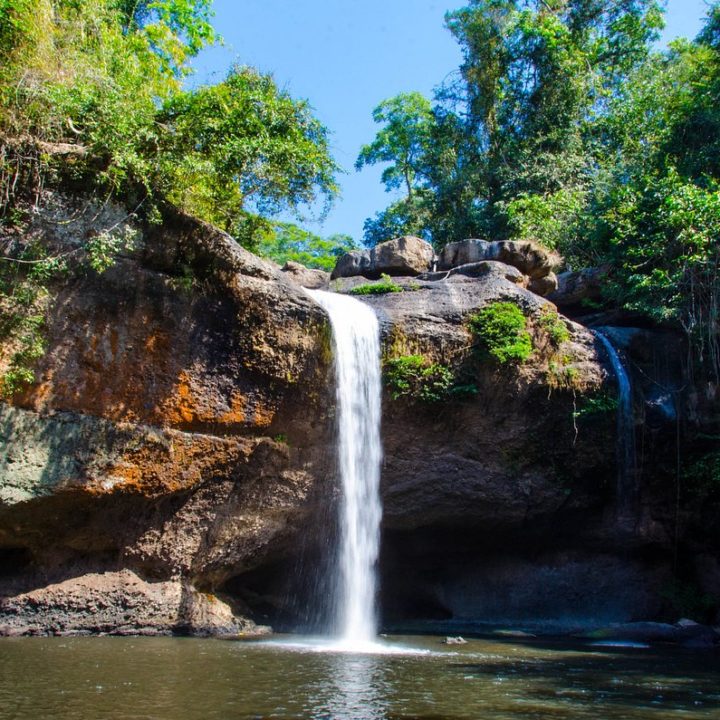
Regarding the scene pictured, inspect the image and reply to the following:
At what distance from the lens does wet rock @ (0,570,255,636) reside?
32.5 feet

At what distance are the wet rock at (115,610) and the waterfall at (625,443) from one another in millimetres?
7860

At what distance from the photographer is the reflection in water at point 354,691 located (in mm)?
4883

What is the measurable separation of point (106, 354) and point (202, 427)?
186cm

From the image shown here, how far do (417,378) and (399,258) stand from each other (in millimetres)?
4482

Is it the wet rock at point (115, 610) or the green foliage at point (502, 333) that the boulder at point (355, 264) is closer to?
the green foliage at point (502, 333)

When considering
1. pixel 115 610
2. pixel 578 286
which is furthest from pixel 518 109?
pixel 115 610

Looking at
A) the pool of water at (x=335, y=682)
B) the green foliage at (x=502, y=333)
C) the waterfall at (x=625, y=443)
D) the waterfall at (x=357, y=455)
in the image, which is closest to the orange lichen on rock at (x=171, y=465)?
the waterfall at (x=357, y=455)

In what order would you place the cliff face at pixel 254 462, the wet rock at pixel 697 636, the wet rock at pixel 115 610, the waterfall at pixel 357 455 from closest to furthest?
the wet rock at pixel 115 610 → the cliff face at pixel 254 462 → the wet rock at pixel 697 636 → the waterfall at pixel 357 455

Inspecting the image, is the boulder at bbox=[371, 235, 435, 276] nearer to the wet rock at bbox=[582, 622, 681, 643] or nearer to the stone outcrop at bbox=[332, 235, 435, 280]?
the stone outcrop at bbox=[332, 235, 435, 280]

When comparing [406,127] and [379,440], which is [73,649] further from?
[406,127]

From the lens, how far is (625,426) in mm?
13844

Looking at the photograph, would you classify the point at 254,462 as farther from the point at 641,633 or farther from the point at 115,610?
the point at 641,633

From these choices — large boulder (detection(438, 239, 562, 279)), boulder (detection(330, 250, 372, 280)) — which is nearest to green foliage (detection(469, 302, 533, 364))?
large boulder (detection(438, 239, 562, 279))

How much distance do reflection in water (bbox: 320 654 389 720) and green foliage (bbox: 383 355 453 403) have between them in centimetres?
562
